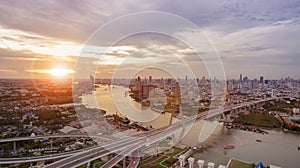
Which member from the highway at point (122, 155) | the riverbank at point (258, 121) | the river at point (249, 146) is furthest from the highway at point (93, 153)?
the riverbank at point (258, 121)

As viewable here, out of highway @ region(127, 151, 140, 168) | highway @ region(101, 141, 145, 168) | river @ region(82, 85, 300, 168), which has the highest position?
highway @ region(101, 141, 145, 168)

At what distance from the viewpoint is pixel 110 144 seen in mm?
3244

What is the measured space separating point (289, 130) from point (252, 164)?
315 centimetres

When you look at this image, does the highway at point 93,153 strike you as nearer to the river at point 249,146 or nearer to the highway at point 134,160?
the highway at point 134,160

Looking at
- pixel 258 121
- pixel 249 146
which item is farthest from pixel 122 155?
pixel 258 121

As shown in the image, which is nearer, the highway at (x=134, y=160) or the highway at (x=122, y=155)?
the highway at (x=122, y=155)

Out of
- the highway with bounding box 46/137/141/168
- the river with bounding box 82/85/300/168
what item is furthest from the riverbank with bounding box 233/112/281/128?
the highway with bounding box 46/137/141/168

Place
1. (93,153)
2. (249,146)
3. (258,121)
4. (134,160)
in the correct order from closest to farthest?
(93,153) < (134,160) < (249,146) < (258,121)

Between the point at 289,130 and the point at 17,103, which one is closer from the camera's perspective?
the point at 289,130

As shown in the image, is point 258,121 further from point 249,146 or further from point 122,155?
point 122,155

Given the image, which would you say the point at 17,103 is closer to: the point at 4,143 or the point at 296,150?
the point at 4,143

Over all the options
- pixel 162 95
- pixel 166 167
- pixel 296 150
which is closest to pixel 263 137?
pixel 296 150

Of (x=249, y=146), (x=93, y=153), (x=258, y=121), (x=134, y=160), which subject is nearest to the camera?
(x=93, y=153)

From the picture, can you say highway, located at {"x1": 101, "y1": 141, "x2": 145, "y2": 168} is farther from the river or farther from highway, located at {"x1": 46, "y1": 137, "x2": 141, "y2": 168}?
the river
